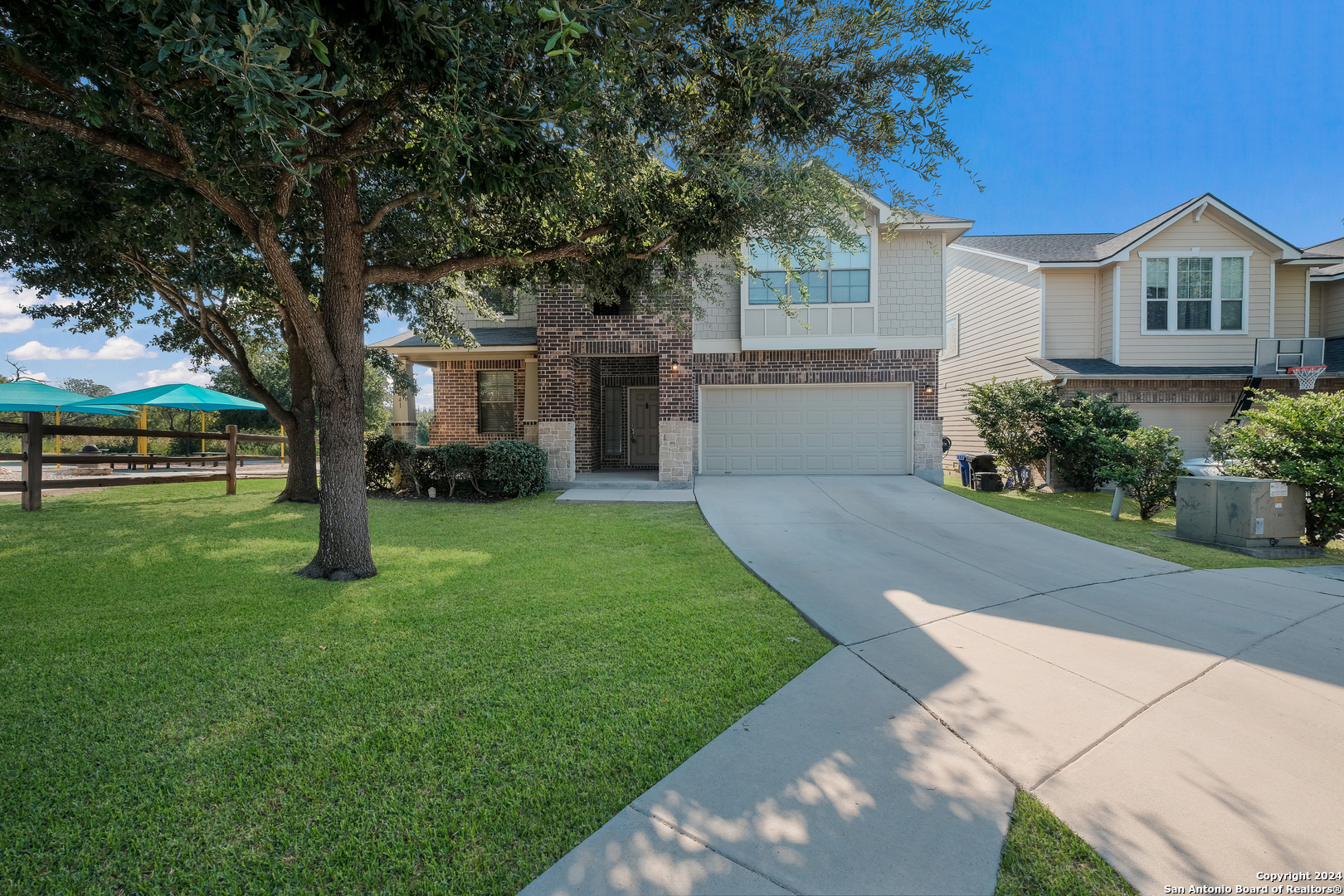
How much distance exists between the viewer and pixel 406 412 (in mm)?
14180

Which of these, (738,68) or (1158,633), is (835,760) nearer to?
(1158,633)

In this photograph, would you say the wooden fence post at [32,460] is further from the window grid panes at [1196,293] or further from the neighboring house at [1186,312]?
the window grid panes at [1196,293]

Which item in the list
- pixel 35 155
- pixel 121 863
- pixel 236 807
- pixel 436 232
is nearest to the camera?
pixel 121 863

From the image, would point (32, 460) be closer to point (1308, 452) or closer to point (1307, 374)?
point (1308, 452)

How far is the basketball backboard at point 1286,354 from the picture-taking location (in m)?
12.8

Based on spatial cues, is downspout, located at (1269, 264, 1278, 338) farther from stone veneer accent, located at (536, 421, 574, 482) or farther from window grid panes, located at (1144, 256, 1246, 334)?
stone veneer accent, located at (536, 421, 574, 482)

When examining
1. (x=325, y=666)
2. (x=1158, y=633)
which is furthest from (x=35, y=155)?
(x=1158, y=633)

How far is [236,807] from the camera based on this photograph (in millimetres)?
2158

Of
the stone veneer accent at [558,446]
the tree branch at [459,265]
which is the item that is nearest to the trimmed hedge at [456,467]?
the stone veneer accent at [558,446]

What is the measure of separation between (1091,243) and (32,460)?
75.1ft

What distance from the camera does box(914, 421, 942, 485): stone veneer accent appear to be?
40.9 feet

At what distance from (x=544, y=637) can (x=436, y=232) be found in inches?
244

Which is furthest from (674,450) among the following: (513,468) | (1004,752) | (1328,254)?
(1328,254)

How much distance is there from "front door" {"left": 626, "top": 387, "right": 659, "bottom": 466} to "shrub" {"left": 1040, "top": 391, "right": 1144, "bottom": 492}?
8.97 meters
